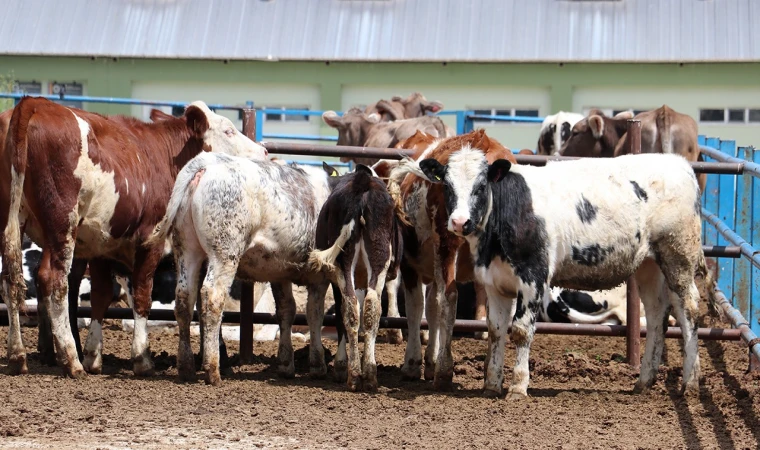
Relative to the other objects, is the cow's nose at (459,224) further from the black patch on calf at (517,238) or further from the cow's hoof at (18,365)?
the cow's hoof at (18,365)

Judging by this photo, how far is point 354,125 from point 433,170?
354 inches

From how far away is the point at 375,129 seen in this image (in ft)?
51.0

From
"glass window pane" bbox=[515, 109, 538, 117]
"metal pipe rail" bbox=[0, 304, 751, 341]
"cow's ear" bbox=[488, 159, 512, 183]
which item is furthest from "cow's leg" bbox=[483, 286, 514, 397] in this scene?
"glass window pane" bbox=[515, 109, 538, 117]

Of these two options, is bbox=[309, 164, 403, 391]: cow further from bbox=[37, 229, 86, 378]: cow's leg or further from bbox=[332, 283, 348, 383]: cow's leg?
bbox=[37, 229, 86, 378]: cow's leg

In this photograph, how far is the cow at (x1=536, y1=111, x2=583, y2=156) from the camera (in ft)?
52.1

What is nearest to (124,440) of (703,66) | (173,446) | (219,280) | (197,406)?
(173,446)

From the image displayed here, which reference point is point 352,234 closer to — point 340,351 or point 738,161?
point 340,351

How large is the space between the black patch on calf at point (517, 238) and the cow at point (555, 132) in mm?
8492

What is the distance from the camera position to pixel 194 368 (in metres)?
7.93

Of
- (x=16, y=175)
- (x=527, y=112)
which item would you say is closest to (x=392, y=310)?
(x=16, y=175)

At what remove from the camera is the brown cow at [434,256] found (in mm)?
7875

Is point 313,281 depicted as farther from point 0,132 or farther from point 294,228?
point 0,132

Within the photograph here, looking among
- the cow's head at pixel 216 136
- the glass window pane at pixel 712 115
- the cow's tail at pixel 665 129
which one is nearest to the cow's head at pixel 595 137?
the cow's tail at pixel 665 129

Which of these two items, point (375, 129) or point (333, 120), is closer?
point (375, 129)
